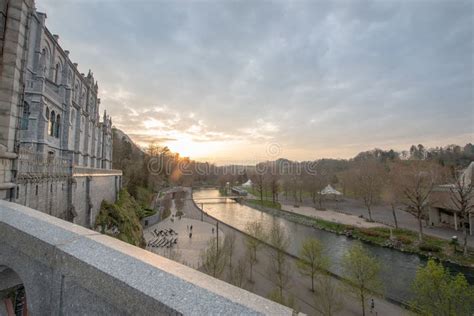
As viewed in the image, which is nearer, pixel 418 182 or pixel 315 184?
pixel 418 182

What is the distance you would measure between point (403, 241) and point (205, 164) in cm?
11210

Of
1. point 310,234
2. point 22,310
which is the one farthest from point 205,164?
point 22,310

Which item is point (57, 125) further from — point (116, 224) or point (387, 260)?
point (387, 260)

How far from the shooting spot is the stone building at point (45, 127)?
13.4ft

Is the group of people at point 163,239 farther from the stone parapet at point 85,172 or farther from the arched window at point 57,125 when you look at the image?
the arched window at point 57,125

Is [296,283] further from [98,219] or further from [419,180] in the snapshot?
[419,180]

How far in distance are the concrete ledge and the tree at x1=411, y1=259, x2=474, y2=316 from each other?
14.6m

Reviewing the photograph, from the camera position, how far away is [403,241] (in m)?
27.1

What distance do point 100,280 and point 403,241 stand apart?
32.8m

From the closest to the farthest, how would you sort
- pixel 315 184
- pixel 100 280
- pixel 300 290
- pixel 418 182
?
pixel 100 280 → pixel 300 290 → pixel 418 182 → pixel 315 184

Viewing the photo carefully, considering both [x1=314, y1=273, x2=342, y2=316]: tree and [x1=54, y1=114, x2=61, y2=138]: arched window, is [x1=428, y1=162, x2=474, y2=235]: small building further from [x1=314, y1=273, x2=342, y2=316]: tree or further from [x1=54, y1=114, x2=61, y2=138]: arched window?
[x1=54, y1=114, x2=61, y2=138]: arched window

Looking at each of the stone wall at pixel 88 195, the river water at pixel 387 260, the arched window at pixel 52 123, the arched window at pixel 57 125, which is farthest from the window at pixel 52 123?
the river water at pixel 387 260

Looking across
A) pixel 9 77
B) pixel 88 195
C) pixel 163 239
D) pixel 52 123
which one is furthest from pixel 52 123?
pixel 9 77

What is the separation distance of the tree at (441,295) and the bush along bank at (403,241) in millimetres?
13173
